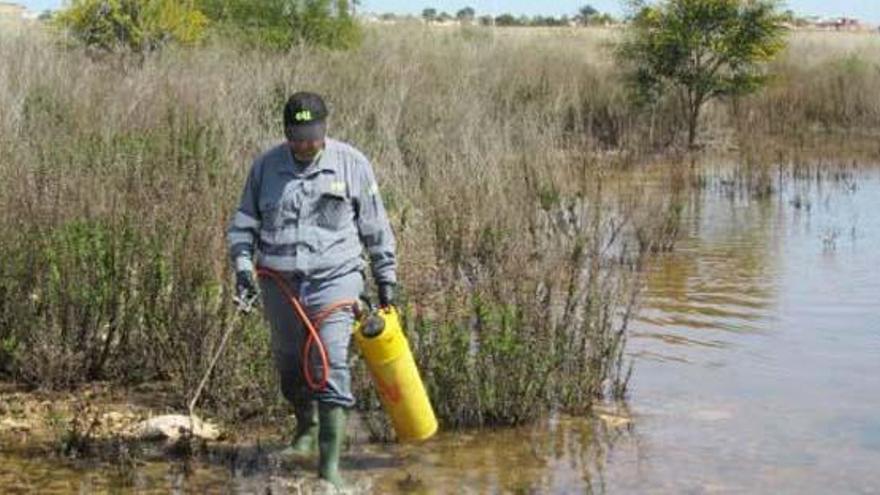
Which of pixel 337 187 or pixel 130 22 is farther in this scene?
pixel 130 22

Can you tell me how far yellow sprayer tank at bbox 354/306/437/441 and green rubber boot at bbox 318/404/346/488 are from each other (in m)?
0.26

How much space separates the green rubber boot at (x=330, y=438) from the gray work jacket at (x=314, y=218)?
642 millimetres

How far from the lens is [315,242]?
632 cm

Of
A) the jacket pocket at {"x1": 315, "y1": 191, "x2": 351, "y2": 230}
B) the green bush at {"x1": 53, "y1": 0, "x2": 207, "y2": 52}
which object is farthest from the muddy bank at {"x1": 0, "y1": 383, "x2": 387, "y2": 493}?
the green bush at {"x1": 53, "y1": 0, "x2": 207, "y2": 52}

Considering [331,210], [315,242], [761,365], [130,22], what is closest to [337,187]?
[331,210]

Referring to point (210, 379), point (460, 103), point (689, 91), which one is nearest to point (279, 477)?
point (210, 379)

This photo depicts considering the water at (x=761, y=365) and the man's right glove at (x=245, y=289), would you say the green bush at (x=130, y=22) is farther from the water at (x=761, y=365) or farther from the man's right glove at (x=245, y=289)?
the man's right glove at (x=245, y=289)

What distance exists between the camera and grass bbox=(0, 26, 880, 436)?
7668 millimetres

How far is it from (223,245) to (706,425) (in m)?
3.09

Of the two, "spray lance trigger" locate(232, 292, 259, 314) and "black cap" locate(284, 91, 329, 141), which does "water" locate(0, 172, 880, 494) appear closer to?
"spray lance trigger" locate(232, 292, 259, 314)

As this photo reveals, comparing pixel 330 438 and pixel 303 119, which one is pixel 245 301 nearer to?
pixel 330 438

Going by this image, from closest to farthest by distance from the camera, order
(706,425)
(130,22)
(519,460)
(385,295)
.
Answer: (385,295) < (519,460) < (706,425) < (130,22)

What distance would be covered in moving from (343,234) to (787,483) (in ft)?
8.60

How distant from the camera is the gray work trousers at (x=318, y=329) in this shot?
6.33 m
